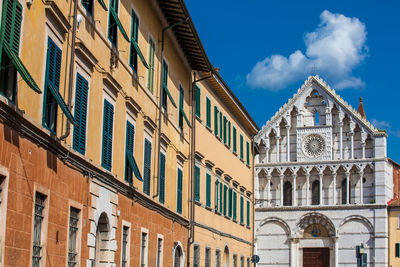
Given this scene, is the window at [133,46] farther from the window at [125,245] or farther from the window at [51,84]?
the window at [51,84]

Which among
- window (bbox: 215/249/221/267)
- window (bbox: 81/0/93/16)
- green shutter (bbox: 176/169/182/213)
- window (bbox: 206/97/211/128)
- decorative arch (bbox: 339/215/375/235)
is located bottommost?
window (bbox: 215/249/221/267)

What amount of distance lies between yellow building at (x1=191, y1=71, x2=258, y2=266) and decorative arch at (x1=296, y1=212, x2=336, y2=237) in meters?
17.6

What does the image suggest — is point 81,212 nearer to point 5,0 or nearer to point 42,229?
point 42,229

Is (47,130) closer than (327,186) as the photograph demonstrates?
Yes

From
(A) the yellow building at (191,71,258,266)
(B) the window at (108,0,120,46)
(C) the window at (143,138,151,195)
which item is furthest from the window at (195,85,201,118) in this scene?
(B) the window at (108,0,120,46)

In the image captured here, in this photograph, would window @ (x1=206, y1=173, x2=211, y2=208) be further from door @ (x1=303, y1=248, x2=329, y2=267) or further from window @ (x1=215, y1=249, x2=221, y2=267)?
door @ (x1=303, y1=248, x2=329, y2=267)

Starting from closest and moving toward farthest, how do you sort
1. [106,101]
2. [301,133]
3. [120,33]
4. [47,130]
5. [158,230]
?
[47,130]
[106,101]
[120,33]
[158,230]
[301,133]

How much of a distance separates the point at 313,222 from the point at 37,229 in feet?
150

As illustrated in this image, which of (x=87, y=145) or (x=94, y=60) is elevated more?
(x=94, y=60)

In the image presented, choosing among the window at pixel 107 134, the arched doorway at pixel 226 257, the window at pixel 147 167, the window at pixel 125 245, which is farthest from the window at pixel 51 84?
the arched doorway at pixel 226 257

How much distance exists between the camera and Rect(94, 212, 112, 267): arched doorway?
15.5 meters

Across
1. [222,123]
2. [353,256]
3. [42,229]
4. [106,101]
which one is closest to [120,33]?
[106,101]

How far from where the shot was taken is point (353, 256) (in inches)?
2121

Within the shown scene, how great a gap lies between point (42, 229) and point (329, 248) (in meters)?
45.5
